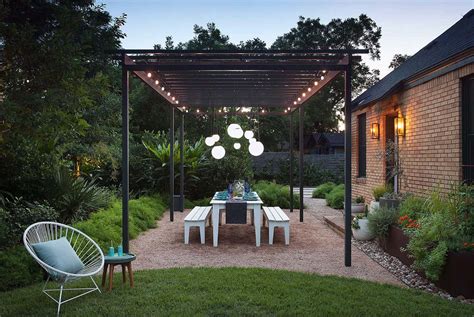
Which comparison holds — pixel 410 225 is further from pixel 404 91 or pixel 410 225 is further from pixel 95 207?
pixel 95 207

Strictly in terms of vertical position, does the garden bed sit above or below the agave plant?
below

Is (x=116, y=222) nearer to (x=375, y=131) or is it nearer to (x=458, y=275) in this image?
(x=458, y=275)

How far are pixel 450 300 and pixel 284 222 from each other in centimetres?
356

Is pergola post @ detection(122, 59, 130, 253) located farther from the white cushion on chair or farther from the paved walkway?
the white cushion on chair

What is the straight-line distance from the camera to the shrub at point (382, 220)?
24.6 ft

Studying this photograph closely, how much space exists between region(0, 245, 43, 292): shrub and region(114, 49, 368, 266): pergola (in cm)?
147

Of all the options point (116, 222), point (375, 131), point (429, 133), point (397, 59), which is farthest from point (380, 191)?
point (397, 59)

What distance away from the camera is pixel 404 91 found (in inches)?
366

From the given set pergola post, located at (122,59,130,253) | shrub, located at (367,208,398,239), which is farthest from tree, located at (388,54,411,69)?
pergola post, located at (122,59,130,253)

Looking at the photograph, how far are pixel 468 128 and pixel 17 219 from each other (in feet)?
22.5

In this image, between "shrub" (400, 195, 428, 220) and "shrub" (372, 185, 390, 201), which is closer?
"shrub" (400, 195, 428, 220)

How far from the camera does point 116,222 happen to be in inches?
342

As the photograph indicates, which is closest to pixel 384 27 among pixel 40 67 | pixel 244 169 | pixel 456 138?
pixel 244 169

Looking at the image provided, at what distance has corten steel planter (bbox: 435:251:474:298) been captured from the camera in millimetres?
4941
